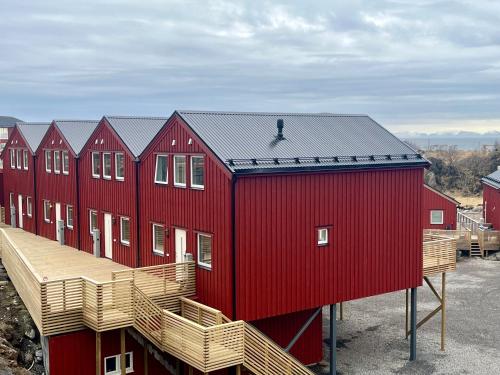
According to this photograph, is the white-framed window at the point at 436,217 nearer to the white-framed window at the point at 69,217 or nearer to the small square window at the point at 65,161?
the white-framed window at the point at 69,217

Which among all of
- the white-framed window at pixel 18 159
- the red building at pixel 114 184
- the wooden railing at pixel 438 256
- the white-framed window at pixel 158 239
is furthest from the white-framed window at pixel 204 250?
the white-framed window at pixel 18 159

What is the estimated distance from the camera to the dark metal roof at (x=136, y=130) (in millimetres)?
26497

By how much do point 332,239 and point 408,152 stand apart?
210 inches

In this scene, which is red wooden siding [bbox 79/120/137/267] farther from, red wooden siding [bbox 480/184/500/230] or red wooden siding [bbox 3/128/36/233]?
red wooden siding [bbox 480/184/500/230]

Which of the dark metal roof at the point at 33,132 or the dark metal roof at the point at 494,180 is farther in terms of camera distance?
the dark metal roof at the point at 494,180

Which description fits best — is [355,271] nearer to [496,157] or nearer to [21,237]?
[21,237]

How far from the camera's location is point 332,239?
2259 centimetres

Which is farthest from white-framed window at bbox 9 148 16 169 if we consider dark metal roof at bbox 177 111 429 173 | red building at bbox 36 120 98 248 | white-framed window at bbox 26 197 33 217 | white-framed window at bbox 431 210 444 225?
white-framed window at bbox 431 210 444 225

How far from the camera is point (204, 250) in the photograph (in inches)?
854

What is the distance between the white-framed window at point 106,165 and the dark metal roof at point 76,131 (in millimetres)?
3422

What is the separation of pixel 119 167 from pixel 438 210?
3049 centimetres

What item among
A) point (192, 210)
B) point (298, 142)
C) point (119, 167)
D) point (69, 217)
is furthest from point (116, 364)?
point (69, 217)

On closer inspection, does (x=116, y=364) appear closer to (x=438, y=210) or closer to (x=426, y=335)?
(x=426, y=335)

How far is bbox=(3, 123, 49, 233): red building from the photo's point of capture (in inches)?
1523
